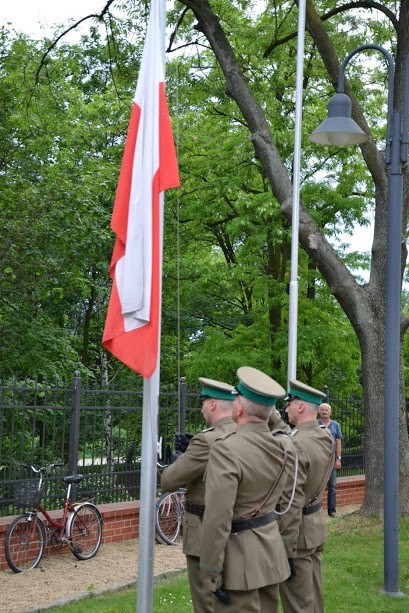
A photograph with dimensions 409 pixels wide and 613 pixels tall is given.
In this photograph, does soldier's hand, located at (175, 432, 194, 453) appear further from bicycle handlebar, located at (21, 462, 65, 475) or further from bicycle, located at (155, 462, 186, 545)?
bicycle, located at (155, 462, 186, 545)

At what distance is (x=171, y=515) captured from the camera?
12938mm

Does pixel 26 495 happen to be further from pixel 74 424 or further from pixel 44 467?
pixel 74 424

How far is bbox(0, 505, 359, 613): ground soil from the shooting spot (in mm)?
9297

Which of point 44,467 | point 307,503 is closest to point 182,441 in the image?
point 307,503

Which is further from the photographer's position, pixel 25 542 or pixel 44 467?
pixel 44 467

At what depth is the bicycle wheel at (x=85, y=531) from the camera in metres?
11.3

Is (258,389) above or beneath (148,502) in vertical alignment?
above

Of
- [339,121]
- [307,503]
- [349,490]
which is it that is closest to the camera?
[307,503]

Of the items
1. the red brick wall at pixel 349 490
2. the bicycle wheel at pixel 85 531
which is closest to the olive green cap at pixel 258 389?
the bicycle wheel at pixel 85 531

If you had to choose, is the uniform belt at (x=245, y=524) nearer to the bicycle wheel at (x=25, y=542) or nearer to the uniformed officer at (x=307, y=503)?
the uniformed officer at (x=307, y=503)

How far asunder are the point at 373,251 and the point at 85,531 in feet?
19.6

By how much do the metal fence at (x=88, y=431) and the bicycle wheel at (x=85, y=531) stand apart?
47cm

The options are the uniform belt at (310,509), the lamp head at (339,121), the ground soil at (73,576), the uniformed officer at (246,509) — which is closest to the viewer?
the uniformed officer at (246,509)

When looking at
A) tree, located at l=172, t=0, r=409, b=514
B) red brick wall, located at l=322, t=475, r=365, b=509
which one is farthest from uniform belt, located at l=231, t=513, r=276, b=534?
red brick wall, located at l=322, t=475, r=365, b=509
